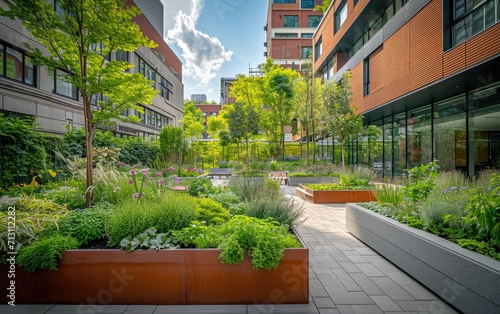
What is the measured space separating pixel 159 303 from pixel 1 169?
6596 millimetres

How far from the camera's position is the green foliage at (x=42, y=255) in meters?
2.71

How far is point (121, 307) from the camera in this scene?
2752 mm

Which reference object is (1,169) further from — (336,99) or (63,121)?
(336,99)

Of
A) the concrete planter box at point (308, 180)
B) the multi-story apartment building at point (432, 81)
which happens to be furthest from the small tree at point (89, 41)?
the concrete planter box at point (308, 180)

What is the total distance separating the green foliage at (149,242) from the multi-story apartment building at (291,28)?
133ft

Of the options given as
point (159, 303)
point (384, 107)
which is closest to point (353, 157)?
point (384, 107)

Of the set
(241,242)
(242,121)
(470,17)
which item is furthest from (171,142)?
(470,17)

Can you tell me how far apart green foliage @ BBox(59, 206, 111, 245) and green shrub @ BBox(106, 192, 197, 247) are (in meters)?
0.14

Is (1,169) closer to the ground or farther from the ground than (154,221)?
farther from the ground

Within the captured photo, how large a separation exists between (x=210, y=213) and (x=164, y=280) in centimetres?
132

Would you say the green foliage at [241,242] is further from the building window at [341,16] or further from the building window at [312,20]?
the building window at [312,20]

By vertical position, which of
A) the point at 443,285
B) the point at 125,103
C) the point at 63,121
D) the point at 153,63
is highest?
the point at 153,63

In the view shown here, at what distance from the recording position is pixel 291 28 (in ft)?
136

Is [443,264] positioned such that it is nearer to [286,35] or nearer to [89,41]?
[89,41]
